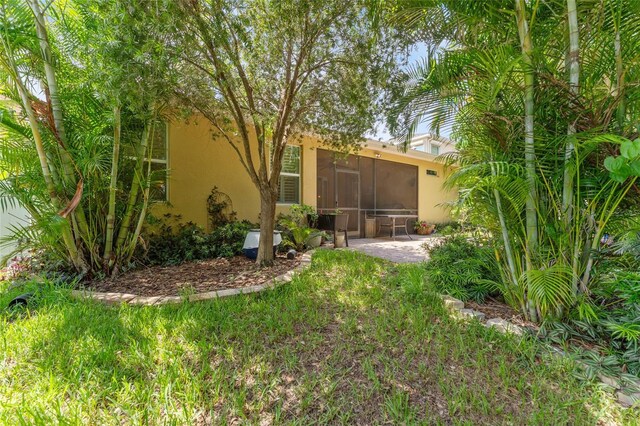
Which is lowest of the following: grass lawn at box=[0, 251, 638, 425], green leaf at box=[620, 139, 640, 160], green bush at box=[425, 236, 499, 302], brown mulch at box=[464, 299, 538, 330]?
grass lawn at box=[0, 251, 638, 425]

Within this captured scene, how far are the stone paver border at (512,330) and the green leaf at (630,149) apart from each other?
141cm

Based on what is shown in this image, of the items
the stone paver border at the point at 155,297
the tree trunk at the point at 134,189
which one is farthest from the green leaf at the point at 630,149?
the tree trunk at the point at 134,189

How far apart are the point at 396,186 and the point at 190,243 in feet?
22.3

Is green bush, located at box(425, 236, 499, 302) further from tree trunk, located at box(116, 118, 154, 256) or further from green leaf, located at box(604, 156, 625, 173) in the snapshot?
tree trunk, located at box(116, 118, 154, 256)

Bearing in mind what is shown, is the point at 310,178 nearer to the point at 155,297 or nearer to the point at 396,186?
the point at 396,186

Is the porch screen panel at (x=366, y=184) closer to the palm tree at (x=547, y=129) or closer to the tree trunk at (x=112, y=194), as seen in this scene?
the palm tree at (x=547, y=129)

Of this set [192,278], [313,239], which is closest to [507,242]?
[192,278]

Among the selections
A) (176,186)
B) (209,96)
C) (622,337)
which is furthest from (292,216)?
(622,337)

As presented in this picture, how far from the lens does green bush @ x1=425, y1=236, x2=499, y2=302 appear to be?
9.84 ft

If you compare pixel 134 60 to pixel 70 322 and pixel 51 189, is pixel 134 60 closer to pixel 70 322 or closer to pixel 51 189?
pixel 51 189

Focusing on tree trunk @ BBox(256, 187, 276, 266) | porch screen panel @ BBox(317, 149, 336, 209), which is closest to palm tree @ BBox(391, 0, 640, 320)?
tree trunk @ BBox(256, 187, 276, 266)

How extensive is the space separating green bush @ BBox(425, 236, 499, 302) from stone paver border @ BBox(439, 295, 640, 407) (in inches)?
7.3

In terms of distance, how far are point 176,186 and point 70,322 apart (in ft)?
11.4

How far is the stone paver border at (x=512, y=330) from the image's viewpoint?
1766mm
